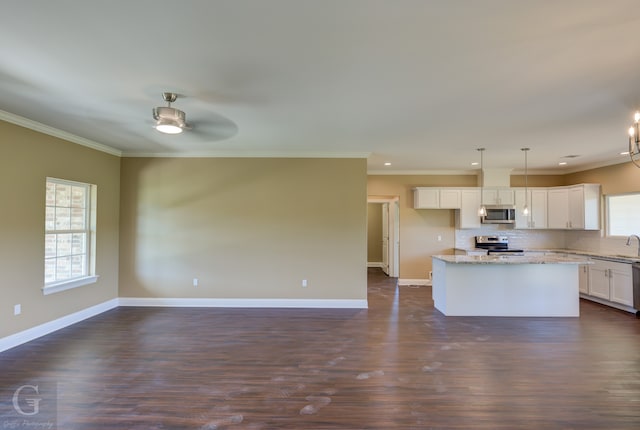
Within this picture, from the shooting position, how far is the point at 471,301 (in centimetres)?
486

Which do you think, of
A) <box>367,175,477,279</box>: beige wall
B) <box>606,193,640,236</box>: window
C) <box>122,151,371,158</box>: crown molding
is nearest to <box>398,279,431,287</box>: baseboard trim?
<box>367,175,477,279</box>: beige wall

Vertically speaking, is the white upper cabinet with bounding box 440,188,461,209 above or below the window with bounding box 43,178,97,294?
above

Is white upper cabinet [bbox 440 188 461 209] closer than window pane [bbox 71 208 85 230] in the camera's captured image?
No

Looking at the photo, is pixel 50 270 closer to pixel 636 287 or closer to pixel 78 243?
pixel 78 243

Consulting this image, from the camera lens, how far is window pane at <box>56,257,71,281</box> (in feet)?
14.2

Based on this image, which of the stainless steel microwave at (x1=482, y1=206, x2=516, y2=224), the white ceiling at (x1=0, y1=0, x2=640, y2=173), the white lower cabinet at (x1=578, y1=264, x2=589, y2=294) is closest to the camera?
the white ceiling at (x1=0, y1=0, x2=640, y2=173)

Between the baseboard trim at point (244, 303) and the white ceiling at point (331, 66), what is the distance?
108 inches

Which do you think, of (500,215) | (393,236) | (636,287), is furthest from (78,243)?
(636,287)

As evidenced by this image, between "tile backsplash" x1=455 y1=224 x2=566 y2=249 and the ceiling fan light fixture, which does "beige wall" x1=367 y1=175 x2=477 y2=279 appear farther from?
the ceiling fan light fixture

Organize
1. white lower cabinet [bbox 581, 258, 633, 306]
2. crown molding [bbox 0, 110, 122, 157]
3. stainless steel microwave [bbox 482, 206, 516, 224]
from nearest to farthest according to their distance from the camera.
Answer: crown molding [bbox 0, 110, 122, 157]
white lower cabinet [bbox 581, 258, 633, 306]
stainless steel microwave [bbox 482, 206, 516, 224]

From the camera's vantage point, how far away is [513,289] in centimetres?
485

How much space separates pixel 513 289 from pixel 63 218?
6671 millimetres

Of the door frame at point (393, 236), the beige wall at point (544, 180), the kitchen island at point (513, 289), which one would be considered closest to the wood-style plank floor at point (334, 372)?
the kitchen island at point (513, 289)

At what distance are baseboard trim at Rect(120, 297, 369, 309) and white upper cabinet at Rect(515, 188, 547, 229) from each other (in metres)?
4.04
